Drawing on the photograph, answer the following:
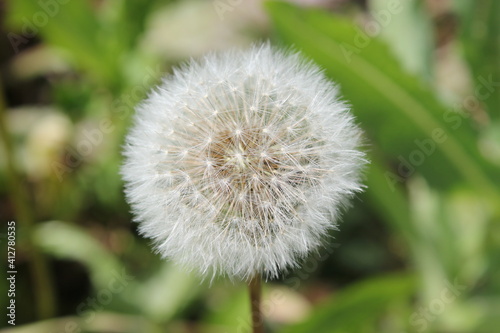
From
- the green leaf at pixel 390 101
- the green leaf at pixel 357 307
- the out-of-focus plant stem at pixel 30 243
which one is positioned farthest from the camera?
the out-of-focus plant stem at pixel 30 243

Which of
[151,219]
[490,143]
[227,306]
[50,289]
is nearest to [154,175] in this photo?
[151,219]

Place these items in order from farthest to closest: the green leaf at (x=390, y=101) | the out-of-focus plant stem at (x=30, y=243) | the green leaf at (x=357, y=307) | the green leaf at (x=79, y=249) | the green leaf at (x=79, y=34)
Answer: the green leaf at (x=79, y=34)
the green leaf at (x=79, y=249)
the out-of-focus plant stem at (x=30, y=243)
the green leaf at (x=357, y=307)
the green leaf at (x=390, y=101)

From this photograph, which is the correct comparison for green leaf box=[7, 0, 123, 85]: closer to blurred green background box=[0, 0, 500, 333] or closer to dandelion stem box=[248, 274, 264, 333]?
blurred green background box=[0, 0, 500, 333]

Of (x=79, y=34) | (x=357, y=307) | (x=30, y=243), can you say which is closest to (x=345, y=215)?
(x=357, y=307)

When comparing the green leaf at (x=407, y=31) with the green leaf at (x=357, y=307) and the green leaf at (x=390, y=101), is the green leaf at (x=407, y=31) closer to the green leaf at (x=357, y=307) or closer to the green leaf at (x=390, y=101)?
the green leaf at (x=390, y=101)

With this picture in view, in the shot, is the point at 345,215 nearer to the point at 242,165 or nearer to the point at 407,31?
the point at 407,31

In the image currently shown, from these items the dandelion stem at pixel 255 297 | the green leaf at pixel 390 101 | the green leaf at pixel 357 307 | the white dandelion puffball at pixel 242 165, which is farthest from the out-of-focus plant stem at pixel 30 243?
the dandelion stem at pixel 255 297

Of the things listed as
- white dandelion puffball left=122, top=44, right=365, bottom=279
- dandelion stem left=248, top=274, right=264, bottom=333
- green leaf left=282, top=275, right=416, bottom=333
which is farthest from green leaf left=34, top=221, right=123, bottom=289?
dandelion stem left=248, top=274, right=264, bottom=333

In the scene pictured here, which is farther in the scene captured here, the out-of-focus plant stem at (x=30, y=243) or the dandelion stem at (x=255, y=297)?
the out-of-focus plant stem at (x=30, y=243)
